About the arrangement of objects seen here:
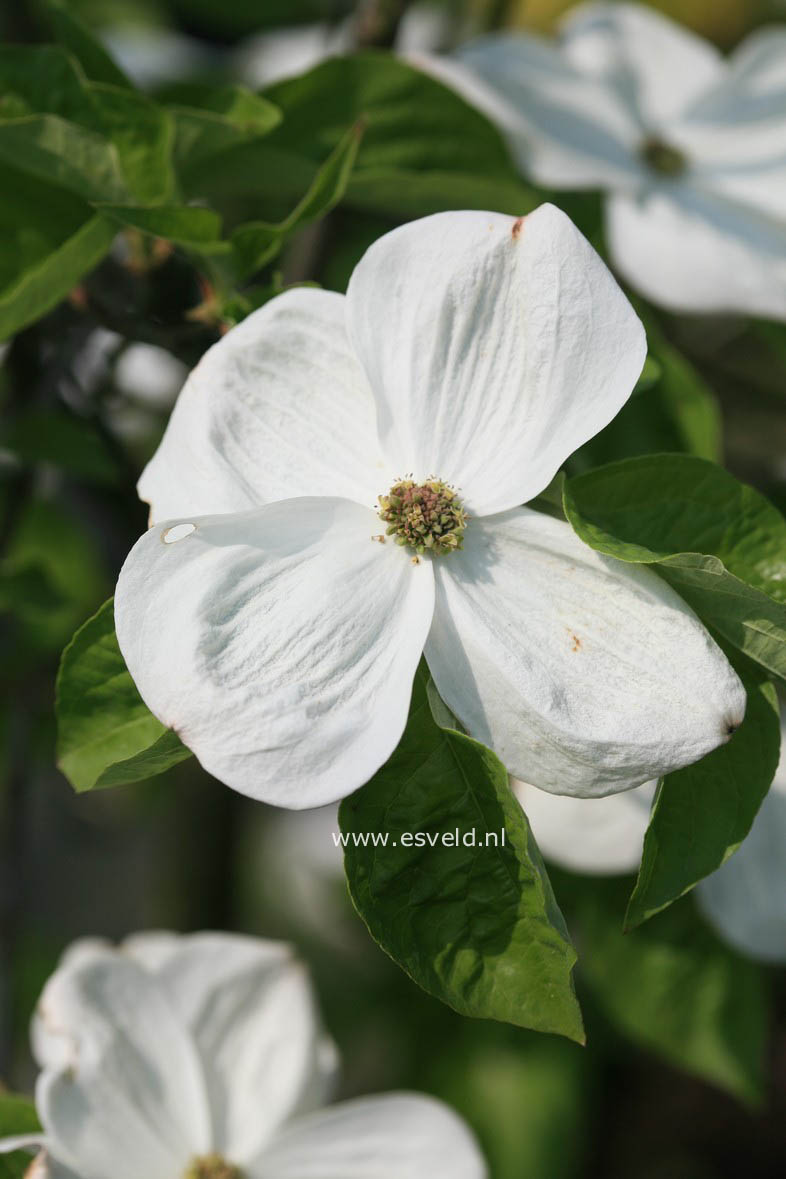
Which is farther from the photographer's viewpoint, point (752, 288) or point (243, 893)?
point (243, 893)

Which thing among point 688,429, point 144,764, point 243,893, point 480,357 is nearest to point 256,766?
point 144,764

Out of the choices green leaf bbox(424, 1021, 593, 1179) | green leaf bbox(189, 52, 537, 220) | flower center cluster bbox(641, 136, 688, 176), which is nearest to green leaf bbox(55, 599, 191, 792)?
green leaf bbox(189, 52, 537, 220)

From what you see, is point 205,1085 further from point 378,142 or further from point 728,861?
point 378,142

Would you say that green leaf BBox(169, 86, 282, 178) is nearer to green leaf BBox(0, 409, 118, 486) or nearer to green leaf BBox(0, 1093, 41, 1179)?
green leaf BBox(0, 409, 118, 486)

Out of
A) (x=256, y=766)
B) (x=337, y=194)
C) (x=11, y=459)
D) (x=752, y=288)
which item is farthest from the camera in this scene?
(x=11, y=459)

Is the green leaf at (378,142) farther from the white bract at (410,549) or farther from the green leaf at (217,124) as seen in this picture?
the white bract at (410,549)

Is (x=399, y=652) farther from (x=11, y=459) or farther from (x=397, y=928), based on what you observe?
(x=11, y=459)

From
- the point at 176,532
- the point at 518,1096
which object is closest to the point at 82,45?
the point at 176,532
